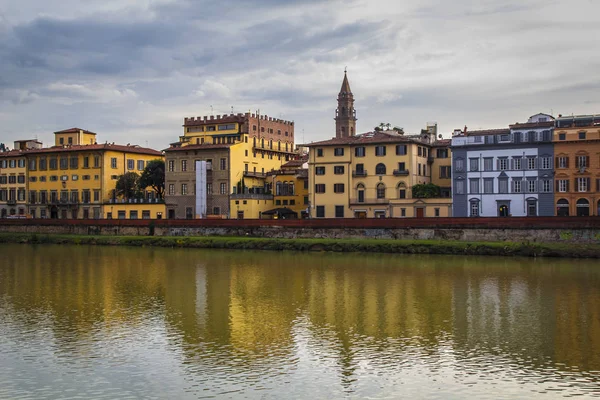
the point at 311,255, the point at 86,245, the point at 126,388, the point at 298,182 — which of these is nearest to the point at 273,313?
the point at 126,388

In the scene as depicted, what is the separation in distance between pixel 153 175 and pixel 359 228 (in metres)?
33.1

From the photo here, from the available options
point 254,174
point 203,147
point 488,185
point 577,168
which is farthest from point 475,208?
point 203,147

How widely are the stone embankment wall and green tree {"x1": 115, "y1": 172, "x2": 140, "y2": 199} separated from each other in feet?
35.5

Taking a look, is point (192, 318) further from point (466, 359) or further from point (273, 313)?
point (466, 359)

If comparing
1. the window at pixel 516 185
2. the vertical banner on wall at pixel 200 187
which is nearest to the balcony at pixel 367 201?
the window at pixel 516 185

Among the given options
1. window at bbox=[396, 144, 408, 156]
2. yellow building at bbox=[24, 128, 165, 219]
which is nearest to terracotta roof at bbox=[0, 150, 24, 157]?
yellow building at bbox=[24, 128, 165, 219]

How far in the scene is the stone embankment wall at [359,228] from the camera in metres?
52.9

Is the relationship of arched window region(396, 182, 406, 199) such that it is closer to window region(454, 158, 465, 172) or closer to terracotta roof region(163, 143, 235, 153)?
window region(454, 158, 465, 172)

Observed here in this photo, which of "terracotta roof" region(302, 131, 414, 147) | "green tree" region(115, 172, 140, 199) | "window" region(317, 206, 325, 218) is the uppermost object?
"terracotta roof" region(302, 131, 414, 147)

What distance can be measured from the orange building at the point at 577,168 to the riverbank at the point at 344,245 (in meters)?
12.5

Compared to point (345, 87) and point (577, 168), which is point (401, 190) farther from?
point (345, 87)

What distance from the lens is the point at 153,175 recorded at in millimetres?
84438

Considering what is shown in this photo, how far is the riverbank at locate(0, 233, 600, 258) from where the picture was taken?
165ft

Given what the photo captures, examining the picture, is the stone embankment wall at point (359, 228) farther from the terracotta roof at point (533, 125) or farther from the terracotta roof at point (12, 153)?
the terracotta roof at point (12, 153)
